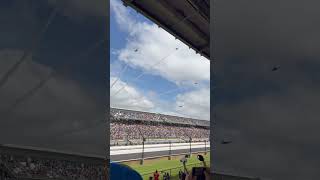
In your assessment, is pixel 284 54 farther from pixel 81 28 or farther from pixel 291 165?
pixel 81 28

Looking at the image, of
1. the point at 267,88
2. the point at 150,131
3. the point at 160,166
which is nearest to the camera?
the point at 267,88

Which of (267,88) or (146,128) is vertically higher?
(267,88)

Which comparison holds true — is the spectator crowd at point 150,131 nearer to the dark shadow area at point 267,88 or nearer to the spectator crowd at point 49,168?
the spectator crowd at point 49,168

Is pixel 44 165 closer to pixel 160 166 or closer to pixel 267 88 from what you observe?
pixel 267 88

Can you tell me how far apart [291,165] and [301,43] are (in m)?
1.42

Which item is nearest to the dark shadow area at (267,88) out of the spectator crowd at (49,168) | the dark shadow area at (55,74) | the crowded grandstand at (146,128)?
the spectator crowd at (49,168)

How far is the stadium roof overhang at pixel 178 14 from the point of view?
25.1 feet

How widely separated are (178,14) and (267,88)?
5.28 m

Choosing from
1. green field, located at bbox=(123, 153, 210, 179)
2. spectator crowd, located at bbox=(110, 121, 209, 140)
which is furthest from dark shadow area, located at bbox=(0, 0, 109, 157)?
spectator crowd, located at bbox=(110, 121, 209, 140)

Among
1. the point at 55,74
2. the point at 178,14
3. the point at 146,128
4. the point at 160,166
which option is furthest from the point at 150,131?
the point at 55,74

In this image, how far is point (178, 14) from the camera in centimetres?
817

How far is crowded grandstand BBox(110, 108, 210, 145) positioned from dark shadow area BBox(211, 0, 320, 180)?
2117 centimetres

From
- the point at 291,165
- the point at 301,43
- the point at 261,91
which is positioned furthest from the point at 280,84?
the point at 291,165

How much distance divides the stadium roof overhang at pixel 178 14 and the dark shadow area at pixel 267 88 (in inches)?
152
